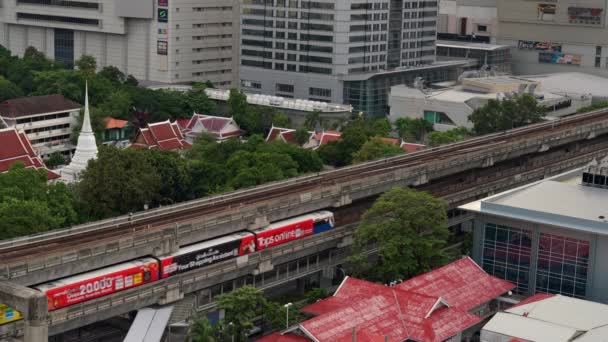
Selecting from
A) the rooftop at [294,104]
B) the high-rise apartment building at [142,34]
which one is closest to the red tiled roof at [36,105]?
the rooftop at [294,104]

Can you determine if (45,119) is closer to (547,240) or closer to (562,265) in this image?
(547,240)

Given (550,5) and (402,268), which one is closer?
(402,268)

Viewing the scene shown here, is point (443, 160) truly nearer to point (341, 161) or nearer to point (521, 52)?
point (341, 161)

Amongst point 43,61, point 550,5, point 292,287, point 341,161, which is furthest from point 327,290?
point 550,5

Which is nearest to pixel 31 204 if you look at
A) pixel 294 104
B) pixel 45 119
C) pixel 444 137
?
pixel 45 119

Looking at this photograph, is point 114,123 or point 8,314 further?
point 114,123

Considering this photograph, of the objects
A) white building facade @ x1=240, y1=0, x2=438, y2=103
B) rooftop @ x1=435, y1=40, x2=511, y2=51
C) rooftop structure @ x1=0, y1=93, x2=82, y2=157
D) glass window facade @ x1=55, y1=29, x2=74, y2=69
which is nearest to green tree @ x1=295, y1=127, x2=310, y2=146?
white building facade @ x1=240, y1=0, x2=438, y2=103
